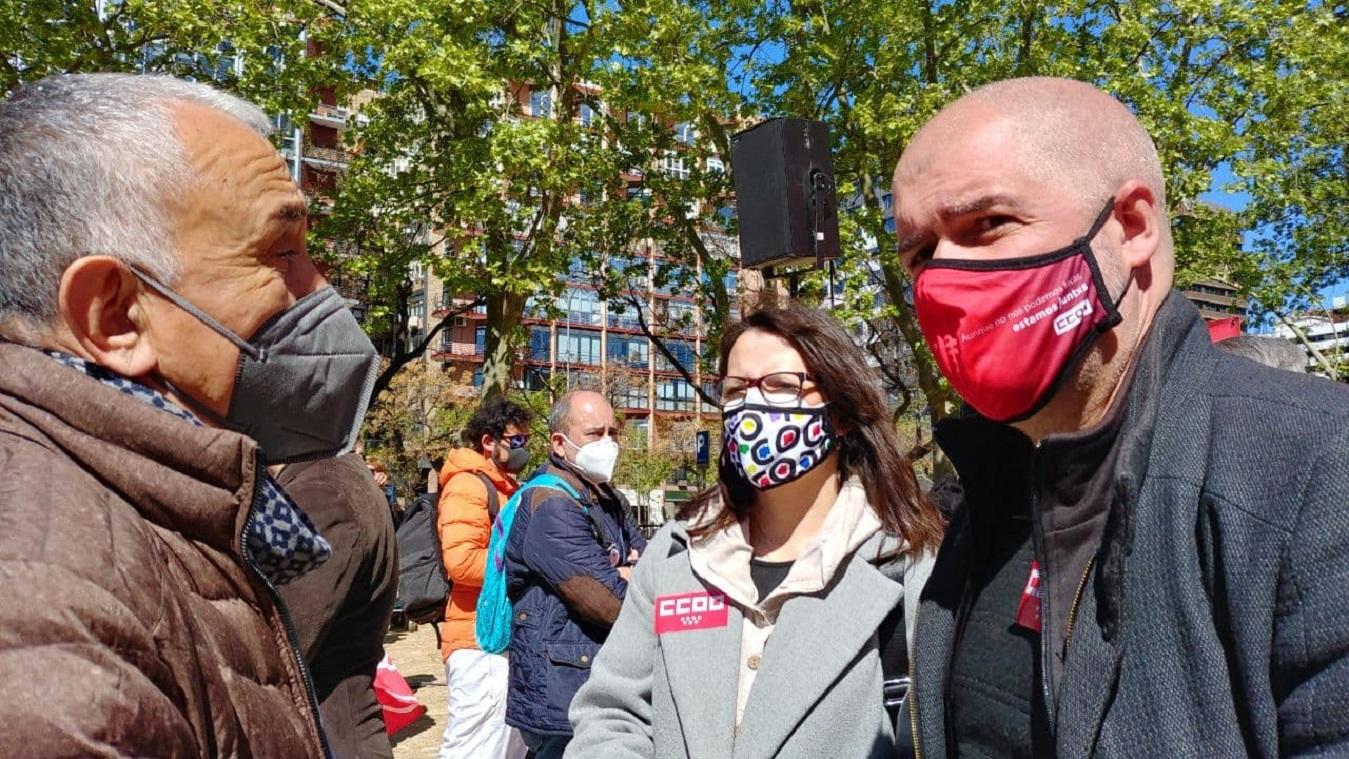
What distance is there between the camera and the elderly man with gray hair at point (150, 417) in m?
1.02

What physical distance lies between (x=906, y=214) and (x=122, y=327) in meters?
1.21

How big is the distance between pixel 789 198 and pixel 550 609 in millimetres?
5167

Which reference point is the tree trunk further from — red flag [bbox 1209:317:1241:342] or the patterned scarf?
the patterned scarf

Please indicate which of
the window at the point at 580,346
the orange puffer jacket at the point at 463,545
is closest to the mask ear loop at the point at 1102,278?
the orange puffer jacket at the point at 463,545

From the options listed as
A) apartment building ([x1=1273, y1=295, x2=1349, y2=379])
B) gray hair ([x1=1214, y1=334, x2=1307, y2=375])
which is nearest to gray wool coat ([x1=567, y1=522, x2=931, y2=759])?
gray hair ([x1=1214, y1=334, x2=1307, y2=375])

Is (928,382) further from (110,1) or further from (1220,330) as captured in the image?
(110,1)

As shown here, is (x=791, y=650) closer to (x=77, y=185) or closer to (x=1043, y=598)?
(x=1043, y=598)

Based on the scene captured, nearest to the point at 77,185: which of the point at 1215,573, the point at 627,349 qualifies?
the point at 1215,573

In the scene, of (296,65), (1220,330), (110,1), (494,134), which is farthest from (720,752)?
(110,1)

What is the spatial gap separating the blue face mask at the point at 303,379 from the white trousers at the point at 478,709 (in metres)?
3.80

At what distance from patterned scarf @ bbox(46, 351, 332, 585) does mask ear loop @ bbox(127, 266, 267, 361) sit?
0.13 meters

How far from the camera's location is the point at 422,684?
984 centimetres

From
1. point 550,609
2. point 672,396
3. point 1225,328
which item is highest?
point 1225,328

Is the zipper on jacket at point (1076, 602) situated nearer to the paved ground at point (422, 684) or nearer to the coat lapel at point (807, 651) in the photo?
the coat lapel at point (807, 651)
